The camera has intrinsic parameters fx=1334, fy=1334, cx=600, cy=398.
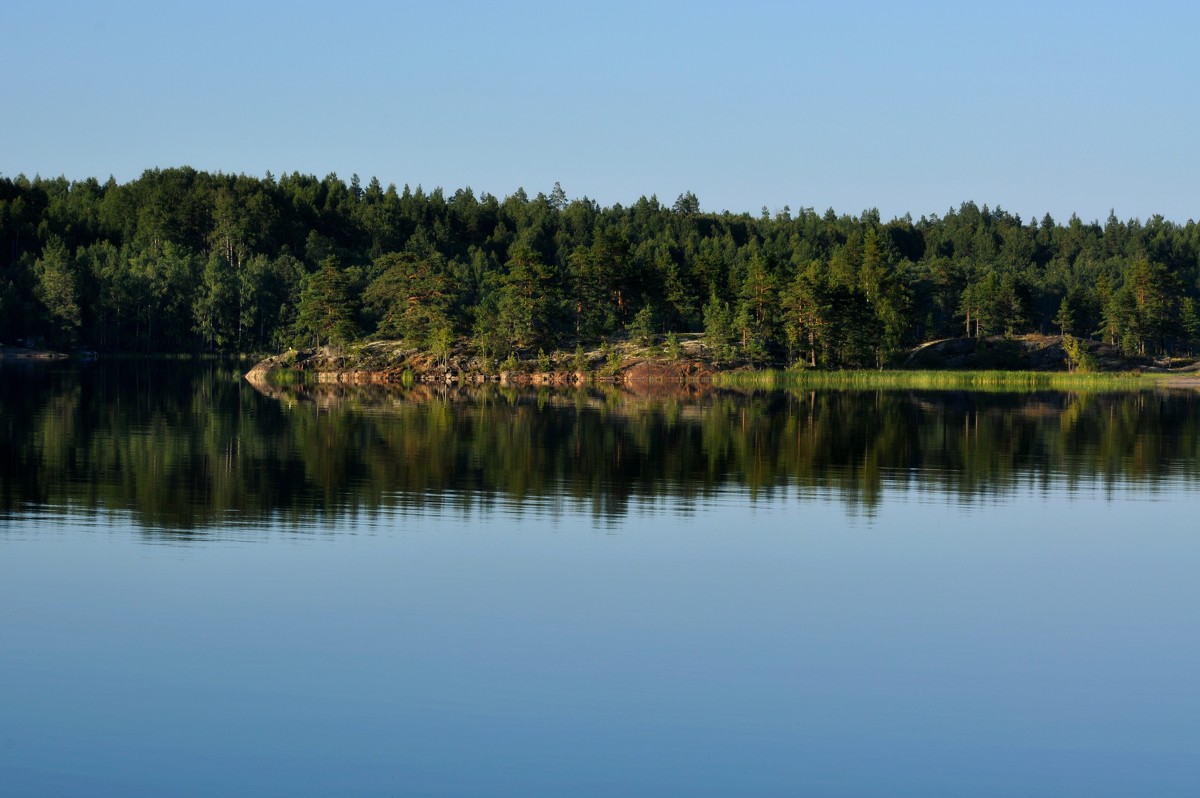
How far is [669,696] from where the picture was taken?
17547 mm

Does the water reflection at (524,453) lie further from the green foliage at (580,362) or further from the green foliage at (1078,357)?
the green foliage at (1078,357)

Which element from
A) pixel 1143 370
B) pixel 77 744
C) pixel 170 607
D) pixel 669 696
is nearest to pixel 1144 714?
pixel 669 696

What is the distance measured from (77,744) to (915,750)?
976 cm

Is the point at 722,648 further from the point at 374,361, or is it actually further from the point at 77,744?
the point at 374,361

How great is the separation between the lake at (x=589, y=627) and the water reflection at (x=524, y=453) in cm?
34

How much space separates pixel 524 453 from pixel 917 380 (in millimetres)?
85053

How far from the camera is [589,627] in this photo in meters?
21.3

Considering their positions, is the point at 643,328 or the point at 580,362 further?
the point at 643,328

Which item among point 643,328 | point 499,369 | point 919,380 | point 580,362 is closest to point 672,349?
point 643,328

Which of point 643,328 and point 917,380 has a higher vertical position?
point 643,328

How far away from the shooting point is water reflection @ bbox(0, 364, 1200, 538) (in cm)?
3569

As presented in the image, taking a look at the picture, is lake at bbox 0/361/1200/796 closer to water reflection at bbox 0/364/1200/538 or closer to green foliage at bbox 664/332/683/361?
water reflection at bbox 0/364/1200/538

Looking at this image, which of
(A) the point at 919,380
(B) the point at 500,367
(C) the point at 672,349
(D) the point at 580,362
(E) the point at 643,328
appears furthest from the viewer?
(E) the point at 643,328

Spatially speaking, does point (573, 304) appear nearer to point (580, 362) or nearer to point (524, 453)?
point (580, 362)
